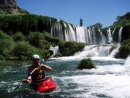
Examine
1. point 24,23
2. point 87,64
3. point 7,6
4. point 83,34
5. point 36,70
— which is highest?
point 7,6

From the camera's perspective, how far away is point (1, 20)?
69.6m

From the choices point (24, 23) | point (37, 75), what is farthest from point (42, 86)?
point (24, 23)

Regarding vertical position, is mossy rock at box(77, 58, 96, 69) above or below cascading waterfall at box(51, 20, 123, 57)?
below

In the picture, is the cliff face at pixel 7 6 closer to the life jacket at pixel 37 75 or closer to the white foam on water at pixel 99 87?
the white foam on water at pixel 99 87

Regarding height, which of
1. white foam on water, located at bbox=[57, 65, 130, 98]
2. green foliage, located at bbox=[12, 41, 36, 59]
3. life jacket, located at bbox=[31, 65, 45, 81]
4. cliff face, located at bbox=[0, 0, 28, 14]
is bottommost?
white foam on water, located at bbox=[57, 65, 130, 98]

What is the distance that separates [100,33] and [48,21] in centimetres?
1427

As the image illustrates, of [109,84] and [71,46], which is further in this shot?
[71,46]

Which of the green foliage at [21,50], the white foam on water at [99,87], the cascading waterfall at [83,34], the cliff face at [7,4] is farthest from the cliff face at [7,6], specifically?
the white foam on water at [99,87]

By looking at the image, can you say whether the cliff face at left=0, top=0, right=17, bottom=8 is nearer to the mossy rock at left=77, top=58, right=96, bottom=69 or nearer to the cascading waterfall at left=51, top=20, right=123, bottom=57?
the cascading waterfall at left=51, top=20, right=123, bottom=57

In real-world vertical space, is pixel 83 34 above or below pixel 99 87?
above

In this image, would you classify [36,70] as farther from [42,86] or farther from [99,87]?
[99,87]

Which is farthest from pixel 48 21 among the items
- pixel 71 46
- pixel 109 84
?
pixel 109 84

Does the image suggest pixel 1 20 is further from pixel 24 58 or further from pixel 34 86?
pixel 34 86

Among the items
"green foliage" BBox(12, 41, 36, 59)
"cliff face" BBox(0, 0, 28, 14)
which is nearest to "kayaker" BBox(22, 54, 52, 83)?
"green foliage" BBox(12, 41, 36, 59)
